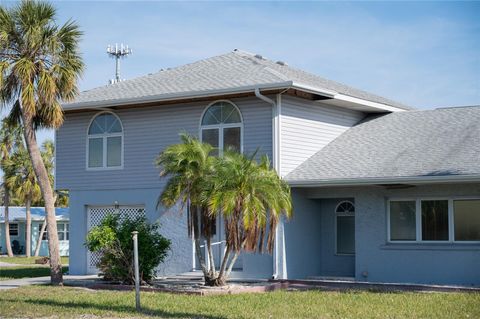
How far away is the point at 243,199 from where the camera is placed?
18578mm

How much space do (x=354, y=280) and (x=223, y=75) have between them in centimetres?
703

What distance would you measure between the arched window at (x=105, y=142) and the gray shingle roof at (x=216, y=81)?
79 centimetres

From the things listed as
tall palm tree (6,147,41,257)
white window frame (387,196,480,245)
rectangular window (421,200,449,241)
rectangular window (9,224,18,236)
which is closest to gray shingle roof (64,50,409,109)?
white window frame (387,196,480,245)

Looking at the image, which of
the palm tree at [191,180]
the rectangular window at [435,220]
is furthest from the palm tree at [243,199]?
the rectangular window at [435,220]

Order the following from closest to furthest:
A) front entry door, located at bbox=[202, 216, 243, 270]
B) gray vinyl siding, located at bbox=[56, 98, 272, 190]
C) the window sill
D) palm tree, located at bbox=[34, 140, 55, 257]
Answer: the window sill
gray vinyl siding, located at bbox=[56, 98, 272, 190]
front entry door, located at bbox=[202, 216, 243, 270]
palm tree, located at bbox=[34, 140, 55, 257]

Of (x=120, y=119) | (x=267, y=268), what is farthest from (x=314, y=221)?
(x=120, y=119)

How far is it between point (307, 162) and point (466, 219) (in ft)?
15.5

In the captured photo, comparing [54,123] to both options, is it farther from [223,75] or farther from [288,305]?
[288,305]

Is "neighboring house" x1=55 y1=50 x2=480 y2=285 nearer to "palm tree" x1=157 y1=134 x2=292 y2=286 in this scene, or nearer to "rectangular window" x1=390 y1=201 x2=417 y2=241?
"rectangular window" x1=390 y1=201 x2=417 y2=241

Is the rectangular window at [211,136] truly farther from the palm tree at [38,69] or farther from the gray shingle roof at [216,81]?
the palm tree at [38,69]

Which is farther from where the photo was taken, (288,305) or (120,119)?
(120,119)

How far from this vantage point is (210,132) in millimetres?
22875

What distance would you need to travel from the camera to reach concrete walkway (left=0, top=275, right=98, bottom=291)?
21688mm

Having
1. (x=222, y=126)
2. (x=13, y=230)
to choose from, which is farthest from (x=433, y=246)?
(x=13, y=230)
